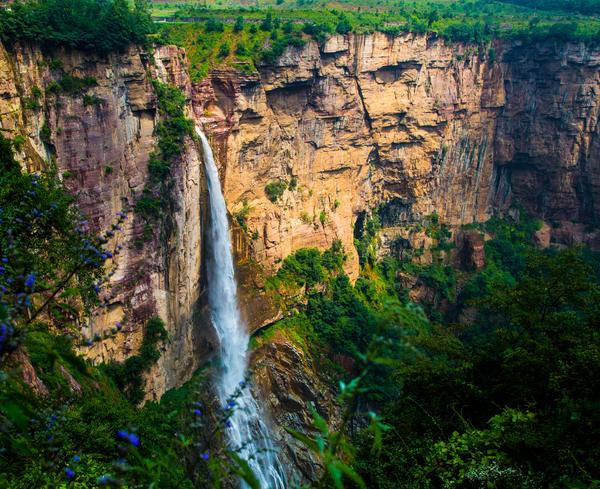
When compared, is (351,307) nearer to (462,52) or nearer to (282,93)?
(282,93)

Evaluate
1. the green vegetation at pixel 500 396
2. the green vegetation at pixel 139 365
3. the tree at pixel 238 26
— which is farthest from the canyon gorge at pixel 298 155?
the green vegetation at pixel 500 396

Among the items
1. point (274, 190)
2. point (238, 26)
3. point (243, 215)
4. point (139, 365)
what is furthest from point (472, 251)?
point (139, 365)

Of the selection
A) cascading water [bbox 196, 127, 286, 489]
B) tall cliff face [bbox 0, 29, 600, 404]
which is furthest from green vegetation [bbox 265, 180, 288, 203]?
cascading water [bbox 196, 127, 286, 489]

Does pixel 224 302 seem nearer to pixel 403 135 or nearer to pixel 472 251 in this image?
pixel 403 135

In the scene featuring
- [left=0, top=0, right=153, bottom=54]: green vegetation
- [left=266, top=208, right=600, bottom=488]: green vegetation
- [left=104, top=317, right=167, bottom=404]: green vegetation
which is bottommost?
[left=104, top=317, right=167, bottom=404]: green vegetation

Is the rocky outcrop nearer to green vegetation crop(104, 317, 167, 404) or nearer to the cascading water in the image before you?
the cascading water

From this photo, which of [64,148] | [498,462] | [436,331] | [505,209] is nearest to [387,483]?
[498,462]
